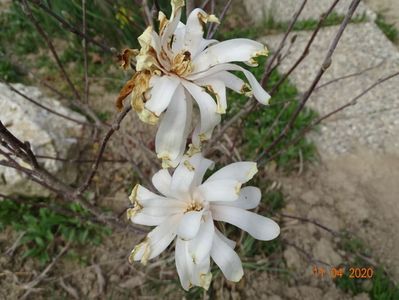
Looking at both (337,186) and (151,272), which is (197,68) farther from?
(337,186)

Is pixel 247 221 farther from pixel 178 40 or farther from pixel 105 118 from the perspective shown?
pixel 105 118

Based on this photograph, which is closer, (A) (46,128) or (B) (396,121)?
(A) (46,128)

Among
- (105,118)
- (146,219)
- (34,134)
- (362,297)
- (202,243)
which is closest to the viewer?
(202,243)

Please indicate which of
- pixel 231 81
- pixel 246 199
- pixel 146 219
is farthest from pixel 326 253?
pixel 231 81

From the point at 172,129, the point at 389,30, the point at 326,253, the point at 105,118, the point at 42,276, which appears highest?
the point at 172,129

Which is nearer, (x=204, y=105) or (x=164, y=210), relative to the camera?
(x=204, y=105)

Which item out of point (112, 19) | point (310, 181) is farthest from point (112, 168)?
point (310, 181)

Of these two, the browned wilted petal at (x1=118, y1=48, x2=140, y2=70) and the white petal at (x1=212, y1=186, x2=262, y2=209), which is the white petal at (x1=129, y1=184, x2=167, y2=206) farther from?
the browned wilted petal at (x1=118, y1=48, x2=140, y2=70)
